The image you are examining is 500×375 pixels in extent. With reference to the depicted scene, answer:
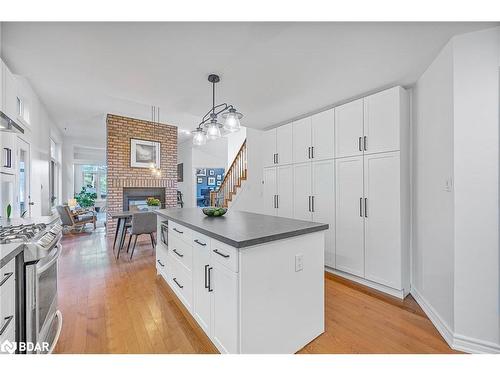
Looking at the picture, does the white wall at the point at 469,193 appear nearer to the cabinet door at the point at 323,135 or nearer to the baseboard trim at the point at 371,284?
the baseboard trim at the point at 371,284

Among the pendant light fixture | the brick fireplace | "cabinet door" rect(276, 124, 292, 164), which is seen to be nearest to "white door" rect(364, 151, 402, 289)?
"cabinet door" rect(276, 124, 292, 164)

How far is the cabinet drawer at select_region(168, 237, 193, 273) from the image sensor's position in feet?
6.51

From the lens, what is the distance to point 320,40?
5.97ft

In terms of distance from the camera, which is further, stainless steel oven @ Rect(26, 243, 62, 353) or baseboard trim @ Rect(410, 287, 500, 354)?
baseboard trim @ Rect(410, 287, 500, 354)

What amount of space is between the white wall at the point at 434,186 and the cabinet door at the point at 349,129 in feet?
1.81

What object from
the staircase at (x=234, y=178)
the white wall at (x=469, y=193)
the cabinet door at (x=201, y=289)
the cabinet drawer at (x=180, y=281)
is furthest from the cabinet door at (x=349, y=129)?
the cabinet drawer at (x=180, y=281)

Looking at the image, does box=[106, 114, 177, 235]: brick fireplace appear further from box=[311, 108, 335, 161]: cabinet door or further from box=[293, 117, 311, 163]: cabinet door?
box=[311, 108, 335, 161]: cabinet door

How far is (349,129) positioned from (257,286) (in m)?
2.35

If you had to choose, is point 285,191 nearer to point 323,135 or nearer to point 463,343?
point 323,135

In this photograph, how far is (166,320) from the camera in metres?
1.99

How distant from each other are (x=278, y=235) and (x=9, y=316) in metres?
1.57

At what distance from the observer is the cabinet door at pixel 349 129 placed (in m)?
2.74

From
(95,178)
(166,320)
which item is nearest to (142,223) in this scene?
(166,320)

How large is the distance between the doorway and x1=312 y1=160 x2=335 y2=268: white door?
156 inches
